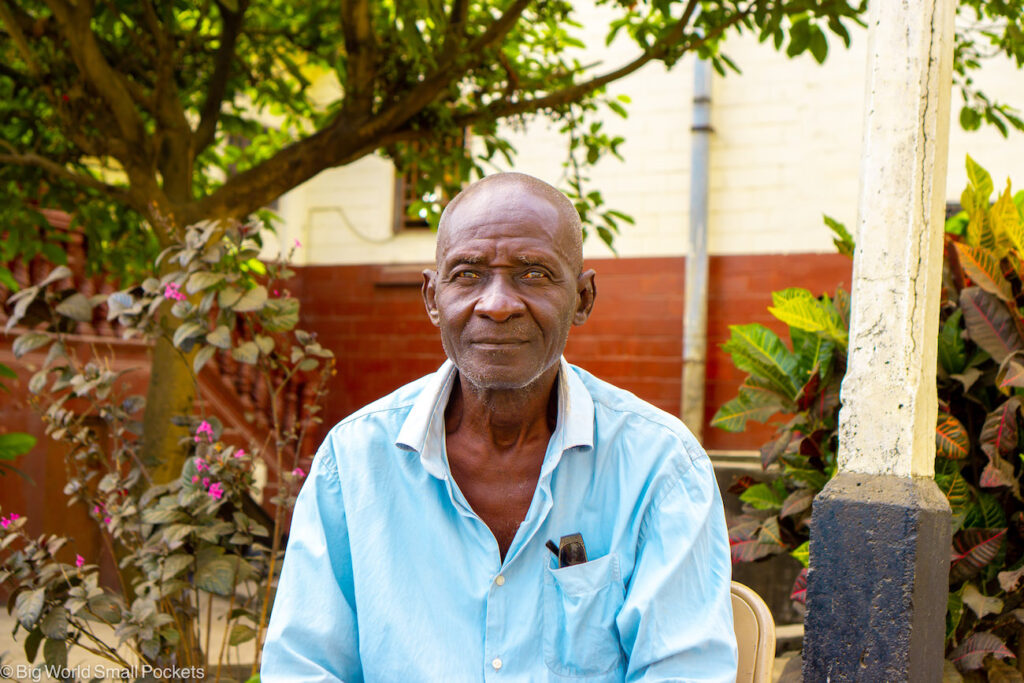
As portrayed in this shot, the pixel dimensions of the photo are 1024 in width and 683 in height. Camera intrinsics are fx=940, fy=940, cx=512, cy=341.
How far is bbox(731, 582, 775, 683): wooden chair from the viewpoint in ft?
5.62

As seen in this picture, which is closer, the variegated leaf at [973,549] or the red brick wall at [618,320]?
the variegated leaf at [973,549]

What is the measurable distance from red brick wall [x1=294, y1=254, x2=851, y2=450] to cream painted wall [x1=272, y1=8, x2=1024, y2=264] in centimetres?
21

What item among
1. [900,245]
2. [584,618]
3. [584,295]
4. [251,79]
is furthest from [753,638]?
[251,79]

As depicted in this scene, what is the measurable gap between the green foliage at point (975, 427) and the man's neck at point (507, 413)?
1743 millimetres

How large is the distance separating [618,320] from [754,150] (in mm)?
1714

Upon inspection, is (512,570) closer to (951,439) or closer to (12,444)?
(951,439)

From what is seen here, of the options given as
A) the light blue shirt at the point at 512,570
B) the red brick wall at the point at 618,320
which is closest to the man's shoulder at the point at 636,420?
the light blue shirt at the point at 512,570

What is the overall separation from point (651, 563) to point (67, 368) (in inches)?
87.1

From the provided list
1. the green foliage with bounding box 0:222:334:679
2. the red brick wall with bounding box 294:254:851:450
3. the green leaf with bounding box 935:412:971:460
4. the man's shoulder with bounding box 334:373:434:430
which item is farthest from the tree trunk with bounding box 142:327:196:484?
the red brick wall with bounding box 294:254:851:450

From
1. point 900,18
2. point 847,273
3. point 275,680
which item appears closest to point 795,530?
point 900,18

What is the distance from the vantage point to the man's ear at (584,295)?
74.9 inches

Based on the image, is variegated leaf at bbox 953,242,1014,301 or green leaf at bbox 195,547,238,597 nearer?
green leaf at bbox 195,547,238,597

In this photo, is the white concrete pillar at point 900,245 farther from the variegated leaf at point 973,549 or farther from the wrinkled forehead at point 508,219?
the wrinkled forehead at point 508,219

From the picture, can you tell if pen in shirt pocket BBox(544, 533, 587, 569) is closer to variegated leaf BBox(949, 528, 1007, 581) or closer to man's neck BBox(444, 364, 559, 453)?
man's neck BBox(444, 364, 559, 453)
